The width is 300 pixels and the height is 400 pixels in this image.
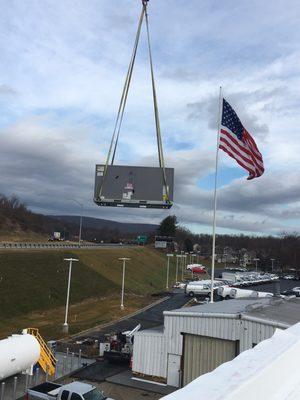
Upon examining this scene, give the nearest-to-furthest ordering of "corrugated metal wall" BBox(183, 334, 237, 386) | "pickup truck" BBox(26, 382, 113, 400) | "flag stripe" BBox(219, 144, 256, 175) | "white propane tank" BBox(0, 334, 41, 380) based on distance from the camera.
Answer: "pickup truck" BBox(26, 382, 113, 400) → "white propane tank" BBox(0, 334, 41, 380) → "corrugated metal wall" BBox(183, 334, 237, 386) → "flag stripe" BBox(219, 144, 256, 175)

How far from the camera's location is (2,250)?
68.6 metres

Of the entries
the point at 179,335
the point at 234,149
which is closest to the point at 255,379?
the point at 179,335

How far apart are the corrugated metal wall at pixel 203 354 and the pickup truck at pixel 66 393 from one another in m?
6.19

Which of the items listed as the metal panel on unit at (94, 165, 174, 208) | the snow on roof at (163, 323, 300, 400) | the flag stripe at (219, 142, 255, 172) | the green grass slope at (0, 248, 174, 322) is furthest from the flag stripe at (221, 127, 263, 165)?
the green grass slope at (0, 248, 174, 322)

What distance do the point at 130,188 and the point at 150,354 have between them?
11343mm

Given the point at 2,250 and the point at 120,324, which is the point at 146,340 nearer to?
the point at 120,324

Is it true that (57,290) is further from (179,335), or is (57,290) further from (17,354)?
(179,335)

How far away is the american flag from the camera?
2897 centimetres

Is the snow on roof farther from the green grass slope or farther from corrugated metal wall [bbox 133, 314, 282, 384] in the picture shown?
the green grass slope

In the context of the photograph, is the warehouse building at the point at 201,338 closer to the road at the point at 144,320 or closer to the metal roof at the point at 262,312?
the metal roof at the point at 262,312

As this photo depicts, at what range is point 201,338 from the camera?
1014 inches

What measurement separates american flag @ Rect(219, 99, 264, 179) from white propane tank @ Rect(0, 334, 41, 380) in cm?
1672

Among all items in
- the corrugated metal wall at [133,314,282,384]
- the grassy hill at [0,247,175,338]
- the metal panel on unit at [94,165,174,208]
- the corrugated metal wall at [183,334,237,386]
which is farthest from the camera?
the grassy hill at [0,247,175,338]

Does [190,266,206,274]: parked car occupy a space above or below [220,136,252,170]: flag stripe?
below
